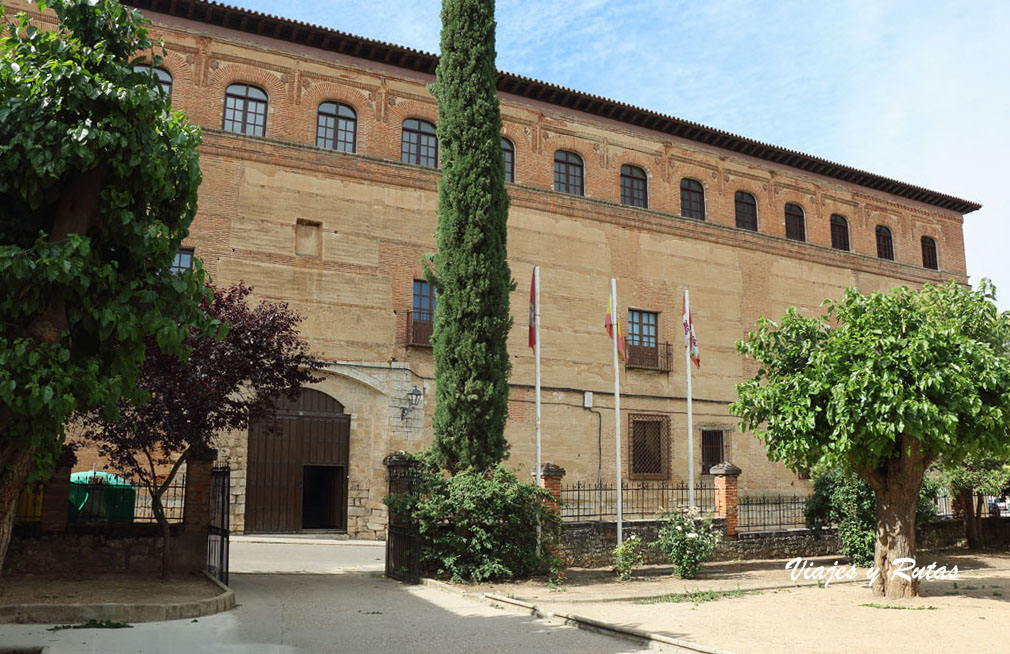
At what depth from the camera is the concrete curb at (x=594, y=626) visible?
7.53 m

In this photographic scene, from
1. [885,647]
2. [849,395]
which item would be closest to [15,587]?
[885,647]

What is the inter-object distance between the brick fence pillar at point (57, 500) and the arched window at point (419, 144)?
12.5m

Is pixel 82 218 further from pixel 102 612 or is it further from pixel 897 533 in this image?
pixel 897 533

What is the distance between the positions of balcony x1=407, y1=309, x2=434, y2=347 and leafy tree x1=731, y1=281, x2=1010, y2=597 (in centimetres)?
1045

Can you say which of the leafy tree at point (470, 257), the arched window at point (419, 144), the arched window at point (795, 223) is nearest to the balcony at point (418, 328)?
the arched window at point (419, 144)

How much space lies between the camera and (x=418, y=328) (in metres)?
20.7

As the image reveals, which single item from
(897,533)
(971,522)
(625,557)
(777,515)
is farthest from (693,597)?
(971,522)

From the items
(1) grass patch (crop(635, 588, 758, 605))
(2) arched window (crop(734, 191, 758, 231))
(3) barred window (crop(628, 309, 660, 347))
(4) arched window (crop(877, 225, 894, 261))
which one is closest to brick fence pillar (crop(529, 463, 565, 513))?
(1) grass patch (crop(635, 588, 758, 605))

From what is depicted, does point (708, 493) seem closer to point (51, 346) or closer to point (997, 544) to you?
point (997, 544)

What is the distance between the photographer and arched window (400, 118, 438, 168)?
2170cm

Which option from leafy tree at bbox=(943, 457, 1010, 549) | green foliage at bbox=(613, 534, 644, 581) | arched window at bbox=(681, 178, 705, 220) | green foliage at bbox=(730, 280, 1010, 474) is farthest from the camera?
arched window at bbox=(681, 178, 705, 220)

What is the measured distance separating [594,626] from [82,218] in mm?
6434

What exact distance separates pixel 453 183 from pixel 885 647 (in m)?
10.00

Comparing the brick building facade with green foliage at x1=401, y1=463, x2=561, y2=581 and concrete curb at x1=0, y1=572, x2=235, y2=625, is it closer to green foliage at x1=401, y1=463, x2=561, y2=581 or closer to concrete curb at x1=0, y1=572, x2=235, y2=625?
green foliage at x1=401, y1=463, x2=561, y2=581
